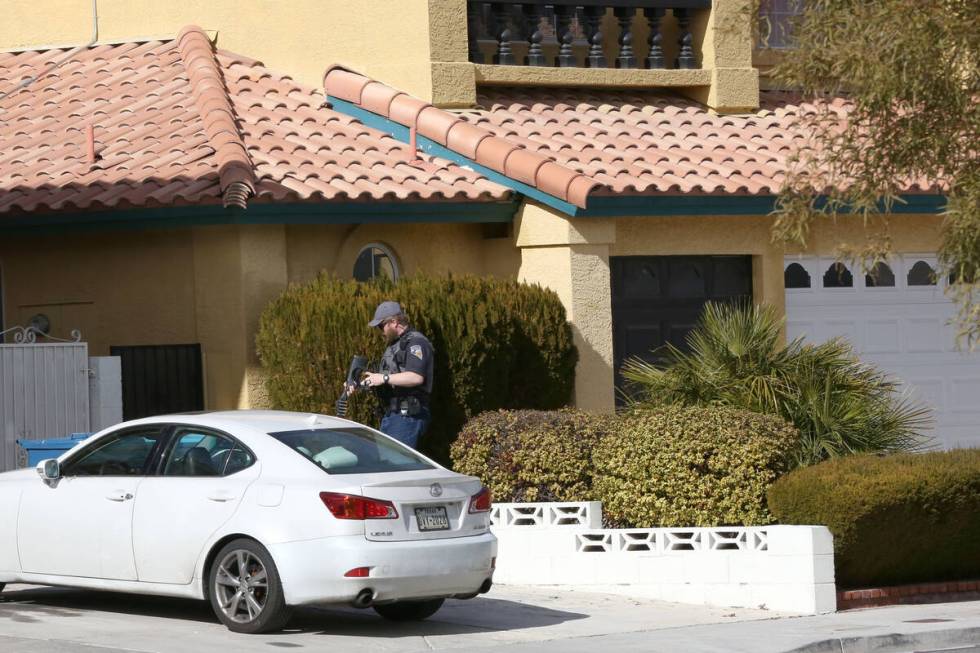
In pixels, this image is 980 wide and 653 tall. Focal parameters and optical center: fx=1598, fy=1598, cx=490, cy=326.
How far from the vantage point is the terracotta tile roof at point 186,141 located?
15203 millimetres

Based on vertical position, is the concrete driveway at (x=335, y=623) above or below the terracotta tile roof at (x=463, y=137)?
below

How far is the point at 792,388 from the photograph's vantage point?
14.0 m

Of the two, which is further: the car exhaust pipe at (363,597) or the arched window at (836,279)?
the arched window at (836,279)

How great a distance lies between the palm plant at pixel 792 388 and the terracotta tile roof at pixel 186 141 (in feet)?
10.0

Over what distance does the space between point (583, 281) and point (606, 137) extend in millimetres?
2226

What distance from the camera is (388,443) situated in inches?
428

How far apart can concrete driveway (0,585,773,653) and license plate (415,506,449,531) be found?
701 millimetres

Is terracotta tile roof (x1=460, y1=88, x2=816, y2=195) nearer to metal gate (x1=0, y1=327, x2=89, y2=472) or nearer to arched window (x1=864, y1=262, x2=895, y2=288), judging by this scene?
arched window (x1=864, y1=262, x2=895, y2=288)

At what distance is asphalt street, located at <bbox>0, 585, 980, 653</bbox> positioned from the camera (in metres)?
9.66

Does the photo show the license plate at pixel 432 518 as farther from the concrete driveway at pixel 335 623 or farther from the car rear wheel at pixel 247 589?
the car rear wheel at pixel 247 589

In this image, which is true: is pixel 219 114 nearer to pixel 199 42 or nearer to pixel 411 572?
pixel 199 42

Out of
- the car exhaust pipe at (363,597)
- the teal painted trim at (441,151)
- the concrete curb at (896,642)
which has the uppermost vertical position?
the teal painted trim at (441,151)

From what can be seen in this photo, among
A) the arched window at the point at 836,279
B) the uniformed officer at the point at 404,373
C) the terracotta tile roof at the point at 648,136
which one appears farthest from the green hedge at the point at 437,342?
the arched window at the point at 836,279

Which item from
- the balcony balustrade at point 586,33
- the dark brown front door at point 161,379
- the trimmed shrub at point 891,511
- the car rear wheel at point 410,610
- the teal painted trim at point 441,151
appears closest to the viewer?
the car rear wheel at point 410,610
